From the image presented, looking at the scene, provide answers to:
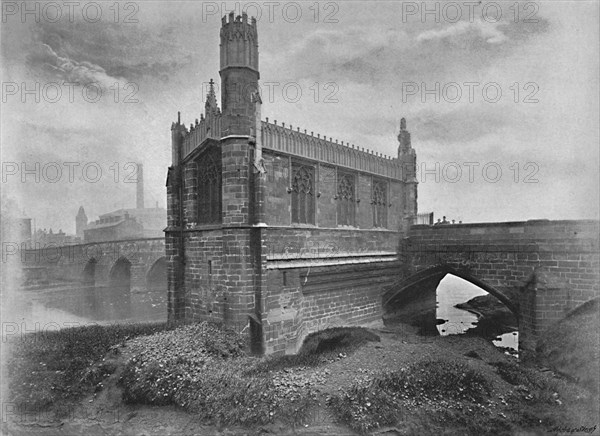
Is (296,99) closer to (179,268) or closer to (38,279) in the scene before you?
(179,268)

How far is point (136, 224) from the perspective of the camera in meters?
47.6

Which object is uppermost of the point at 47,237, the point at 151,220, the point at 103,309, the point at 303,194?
the point at 151,220

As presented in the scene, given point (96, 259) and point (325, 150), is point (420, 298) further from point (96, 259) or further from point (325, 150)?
point (96, 259)

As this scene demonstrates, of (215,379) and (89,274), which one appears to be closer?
(215,379)

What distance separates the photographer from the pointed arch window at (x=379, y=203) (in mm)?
19977

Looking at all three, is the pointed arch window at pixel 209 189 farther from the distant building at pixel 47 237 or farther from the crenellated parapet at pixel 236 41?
the distant building at pixel 47 237

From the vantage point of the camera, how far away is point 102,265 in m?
37.1

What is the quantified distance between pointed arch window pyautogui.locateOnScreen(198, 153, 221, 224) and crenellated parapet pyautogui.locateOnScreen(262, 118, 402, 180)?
2398mm

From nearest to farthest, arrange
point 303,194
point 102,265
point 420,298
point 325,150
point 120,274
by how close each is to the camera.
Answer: point 303,194 < point 325,150 < point 420,298 < point 102,265 < point 120,274

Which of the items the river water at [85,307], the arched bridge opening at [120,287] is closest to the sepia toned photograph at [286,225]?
the river water at [85,307]

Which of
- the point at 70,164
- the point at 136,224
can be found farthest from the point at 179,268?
the point at 136,224

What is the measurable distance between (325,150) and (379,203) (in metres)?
5.41
